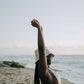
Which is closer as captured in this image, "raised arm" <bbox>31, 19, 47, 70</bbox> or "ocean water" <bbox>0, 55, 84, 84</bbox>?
"raised arm" <bbox>31, 19, 47, 70</bbox>

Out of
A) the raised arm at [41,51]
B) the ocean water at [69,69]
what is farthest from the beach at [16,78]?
the raised arm at [41,51]

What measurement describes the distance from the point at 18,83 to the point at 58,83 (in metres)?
8.74

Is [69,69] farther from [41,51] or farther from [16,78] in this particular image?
[41,51]

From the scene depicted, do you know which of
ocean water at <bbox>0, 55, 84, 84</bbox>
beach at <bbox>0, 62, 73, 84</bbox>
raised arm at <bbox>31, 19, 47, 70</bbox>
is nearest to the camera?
raised arm at <bbox>31, 19, 47, 70</bbox>

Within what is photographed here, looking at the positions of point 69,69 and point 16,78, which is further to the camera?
point 69,69

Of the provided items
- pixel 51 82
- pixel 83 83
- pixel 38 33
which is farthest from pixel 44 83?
pixel 83 83

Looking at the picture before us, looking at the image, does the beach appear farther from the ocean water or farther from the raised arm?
the raised arm

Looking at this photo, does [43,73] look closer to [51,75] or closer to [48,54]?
[51,75]

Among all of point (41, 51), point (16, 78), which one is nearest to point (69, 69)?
point (16, 78)

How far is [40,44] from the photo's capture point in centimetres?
200

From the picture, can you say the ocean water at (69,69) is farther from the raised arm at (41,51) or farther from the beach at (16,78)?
the beach at (16,78)

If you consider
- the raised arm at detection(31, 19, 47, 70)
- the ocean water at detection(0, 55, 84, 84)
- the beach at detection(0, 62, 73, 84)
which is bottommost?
the ocean water at detection(0, 55, 84, 84)

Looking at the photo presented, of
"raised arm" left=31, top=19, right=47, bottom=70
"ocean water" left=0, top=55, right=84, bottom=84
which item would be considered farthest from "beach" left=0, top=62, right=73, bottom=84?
"raised arm" left=31, top=19, right=47, bottom=70

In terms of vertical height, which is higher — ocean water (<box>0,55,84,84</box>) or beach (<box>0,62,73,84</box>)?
beach (<box>0,62,73,84</box>)
